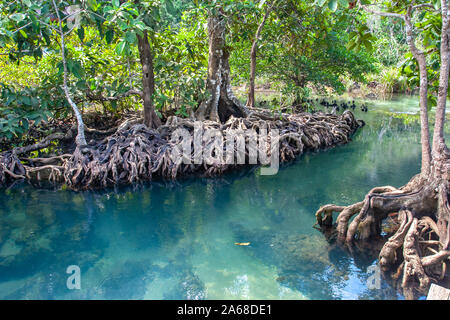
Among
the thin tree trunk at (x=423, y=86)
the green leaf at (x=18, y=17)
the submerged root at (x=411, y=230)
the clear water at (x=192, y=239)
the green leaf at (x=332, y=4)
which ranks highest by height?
the green leaf at (x=18, y=17)

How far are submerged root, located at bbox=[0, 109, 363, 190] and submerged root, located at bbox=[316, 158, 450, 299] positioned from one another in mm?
3415

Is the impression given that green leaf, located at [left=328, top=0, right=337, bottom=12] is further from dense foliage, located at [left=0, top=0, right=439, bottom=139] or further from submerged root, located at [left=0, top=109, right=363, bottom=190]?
submerged root, located at [left=0, top=109, right=363, bottom=190]

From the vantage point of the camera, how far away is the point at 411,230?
378 centimetres

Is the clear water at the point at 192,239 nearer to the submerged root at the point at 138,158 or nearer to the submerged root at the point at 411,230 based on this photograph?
the submerged root at the point at 411,230

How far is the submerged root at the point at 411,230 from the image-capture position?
3.53 meters

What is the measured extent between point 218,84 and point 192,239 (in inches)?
204

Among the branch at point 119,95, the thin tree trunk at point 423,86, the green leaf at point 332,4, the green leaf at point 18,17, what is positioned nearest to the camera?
the green leaf at point 332,4

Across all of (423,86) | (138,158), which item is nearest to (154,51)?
(138,158)

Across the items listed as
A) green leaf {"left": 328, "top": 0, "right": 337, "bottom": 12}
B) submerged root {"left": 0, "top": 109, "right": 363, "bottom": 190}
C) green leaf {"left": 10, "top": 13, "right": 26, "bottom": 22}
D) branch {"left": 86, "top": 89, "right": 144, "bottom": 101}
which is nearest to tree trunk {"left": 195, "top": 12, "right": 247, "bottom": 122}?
submerged root {"left": 0, "top": 109, "right": 363, "bottom": 190}

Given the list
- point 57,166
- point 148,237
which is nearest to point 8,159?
point 57,166

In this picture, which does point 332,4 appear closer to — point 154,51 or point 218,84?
point 218,84

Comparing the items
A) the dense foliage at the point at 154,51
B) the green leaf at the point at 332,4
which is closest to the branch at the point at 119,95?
the dense foliage at the point at 154,51

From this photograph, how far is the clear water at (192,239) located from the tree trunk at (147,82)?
196 cm

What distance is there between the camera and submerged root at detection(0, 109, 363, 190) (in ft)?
22.0
